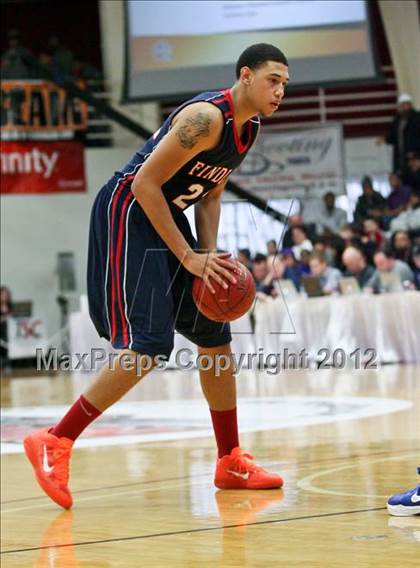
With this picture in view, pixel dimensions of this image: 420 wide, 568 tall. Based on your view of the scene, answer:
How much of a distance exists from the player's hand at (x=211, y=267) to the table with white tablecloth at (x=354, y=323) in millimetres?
8254

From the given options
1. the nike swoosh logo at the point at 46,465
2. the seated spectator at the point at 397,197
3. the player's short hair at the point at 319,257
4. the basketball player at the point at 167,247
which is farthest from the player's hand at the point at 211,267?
the seated spectator at the point at 397,197

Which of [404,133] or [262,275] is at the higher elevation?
[404,133]

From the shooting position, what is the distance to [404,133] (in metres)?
17.7

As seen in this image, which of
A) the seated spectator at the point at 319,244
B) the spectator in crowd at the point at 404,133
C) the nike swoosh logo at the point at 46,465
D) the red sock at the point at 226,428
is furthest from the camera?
the spectator in crowd at the point at 404,133

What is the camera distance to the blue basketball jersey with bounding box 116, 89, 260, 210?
457 cm

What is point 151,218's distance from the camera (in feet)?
14.8

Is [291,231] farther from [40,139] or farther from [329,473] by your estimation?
[329,473]

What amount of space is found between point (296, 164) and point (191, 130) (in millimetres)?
14552

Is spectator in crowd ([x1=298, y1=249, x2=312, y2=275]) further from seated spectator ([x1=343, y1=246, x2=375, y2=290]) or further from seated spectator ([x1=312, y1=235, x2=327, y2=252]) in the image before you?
seated spectator ([x1=343, y1=246, x2=375, y2=290])

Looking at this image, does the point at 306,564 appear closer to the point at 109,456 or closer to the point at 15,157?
the point at 109,456

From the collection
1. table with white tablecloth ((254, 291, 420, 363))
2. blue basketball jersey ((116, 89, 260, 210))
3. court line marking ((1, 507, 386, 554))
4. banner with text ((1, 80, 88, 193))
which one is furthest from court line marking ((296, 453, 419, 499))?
banner with text ((1, 80, 88, 193))

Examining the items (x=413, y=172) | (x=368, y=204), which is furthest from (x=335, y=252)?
(x=413, y=172)

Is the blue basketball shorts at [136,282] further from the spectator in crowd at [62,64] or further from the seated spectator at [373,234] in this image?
the spectator in crowd at [62,64]

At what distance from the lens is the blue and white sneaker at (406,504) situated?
3.87 metres
